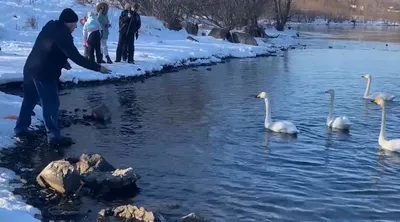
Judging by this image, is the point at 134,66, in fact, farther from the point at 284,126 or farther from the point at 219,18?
the point at 219,18

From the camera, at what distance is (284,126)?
1246 centimetres

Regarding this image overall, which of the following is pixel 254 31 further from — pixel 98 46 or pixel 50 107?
pixel 50 107

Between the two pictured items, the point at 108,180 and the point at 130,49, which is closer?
the point at 108,180

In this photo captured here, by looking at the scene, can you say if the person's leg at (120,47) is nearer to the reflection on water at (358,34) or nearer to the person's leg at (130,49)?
the person's leg at (130,49)

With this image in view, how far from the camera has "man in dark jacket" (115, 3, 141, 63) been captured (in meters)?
20.5

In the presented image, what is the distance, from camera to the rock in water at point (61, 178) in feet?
26.7

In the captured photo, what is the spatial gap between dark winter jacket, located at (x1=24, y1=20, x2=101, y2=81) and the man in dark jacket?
10.5 metres

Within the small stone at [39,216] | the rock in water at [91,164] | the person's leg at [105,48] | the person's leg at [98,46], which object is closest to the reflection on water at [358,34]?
the person's leg at [105,48]

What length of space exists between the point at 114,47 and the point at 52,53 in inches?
616

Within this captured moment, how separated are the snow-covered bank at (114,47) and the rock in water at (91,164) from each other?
796 cm

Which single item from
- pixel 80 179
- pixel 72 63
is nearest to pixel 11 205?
pixel 80 179

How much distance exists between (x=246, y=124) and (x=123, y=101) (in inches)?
148

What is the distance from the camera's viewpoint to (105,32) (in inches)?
798

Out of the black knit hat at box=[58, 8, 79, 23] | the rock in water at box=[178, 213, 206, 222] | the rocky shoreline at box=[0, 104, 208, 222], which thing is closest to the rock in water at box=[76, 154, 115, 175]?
the rocky shoreline at box=[0, 104, 208, 222]
